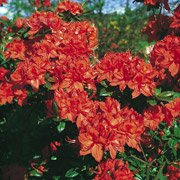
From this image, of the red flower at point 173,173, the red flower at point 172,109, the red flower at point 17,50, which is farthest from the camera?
the red flower at point 17,50

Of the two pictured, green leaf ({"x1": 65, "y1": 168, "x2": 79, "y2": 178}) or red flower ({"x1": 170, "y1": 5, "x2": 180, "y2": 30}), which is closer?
green leaf ({"x1": 65, "y1": 168, "x2": 79, "y2": 178})

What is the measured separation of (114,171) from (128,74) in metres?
0.49

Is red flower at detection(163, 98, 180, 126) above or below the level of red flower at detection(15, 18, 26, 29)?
below

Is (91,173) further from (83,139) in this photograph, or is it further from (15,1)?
(15,1)

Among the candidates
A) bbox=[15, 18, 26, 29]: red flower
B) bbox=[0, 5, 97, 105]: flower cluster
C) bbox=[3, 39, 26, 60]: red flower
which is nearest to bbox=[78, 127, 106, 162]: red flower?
bbox=[0, 5, 97, 105]: flower cluster

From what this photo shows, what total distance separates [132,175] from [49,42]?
87 cm

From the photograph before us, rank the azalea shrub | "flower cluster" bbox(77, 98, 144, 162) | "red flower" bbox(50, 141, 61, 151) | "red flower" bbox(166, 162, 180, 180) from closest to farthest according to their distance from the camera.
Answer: "flower cluster" bbox(77, 98, 144, 162) < the azalea shrub < "red flower" bbox(166, 162, 180, 180) < "red flower" bbox(50, 141, 61, 151)

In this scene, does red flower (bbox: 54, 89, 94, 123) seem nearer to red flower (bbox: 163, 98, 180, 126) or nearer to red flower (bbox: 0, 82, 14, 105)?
red flower (bbox: 163, 98, 180, 126)

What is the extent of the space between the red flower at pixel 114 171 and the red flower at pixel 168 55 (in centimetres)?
58

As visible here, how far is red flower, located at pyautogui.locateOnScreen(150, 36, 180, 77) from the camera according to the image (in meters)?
2.28

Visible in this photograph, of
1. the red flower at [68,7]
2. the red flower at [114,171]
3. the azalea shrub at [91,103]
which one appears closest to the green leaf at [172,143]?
the azalea shrub at [91,103]

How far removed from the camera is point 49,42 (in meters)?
2.36

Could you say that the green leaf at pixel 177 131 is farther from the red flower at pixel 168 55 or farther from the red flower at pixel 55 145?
the red flower at pixel 55 145

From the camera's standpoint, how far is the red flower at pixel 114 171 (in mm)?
2051
